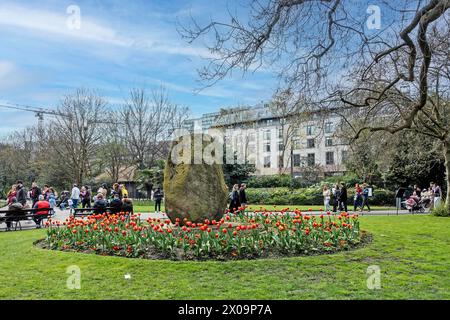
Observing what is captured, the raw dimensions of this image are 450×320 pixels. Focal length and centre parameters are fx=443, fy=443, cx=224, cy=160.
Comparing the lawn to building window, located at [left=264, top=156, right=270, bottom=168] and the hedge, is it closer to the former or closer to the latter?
the hedge

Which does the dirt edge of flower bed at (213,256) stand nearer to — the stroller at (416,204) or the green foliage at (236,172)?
the stroller at (416,204)

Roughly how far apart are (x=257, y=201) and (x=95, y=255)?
27.6 m

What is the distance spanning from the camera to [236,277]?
7566 mm

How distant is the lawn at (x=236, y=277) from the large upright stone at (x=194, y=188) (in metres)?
3.12

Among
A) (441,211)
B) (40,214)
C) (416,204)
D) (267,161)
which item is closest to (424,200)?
(416,204)

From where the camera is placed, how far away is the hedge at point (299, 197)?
33469mm

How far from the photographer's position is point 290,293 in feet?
21.6

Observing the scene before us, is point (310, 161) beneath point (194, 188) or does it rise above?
above

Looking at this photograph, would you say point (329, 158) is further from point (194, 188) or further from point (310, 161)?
point (194, 188)

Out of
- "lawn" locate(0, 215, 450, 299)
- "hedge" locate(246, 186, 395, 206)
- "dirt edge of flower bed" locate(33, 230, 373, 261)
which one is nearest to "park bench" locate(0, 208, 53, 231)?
"lawn" locate(0, 215, 450, 299)

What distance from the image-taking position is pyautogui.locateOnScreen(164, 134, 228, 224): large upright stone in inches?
467

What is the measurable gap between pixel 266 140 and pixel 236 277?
6755 cm

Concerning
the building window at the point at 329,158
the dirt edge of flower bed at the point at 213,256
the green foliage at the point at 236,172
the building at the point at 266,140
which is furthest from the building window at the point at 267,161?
the dirt edge of flower bed at the point at 213,256
